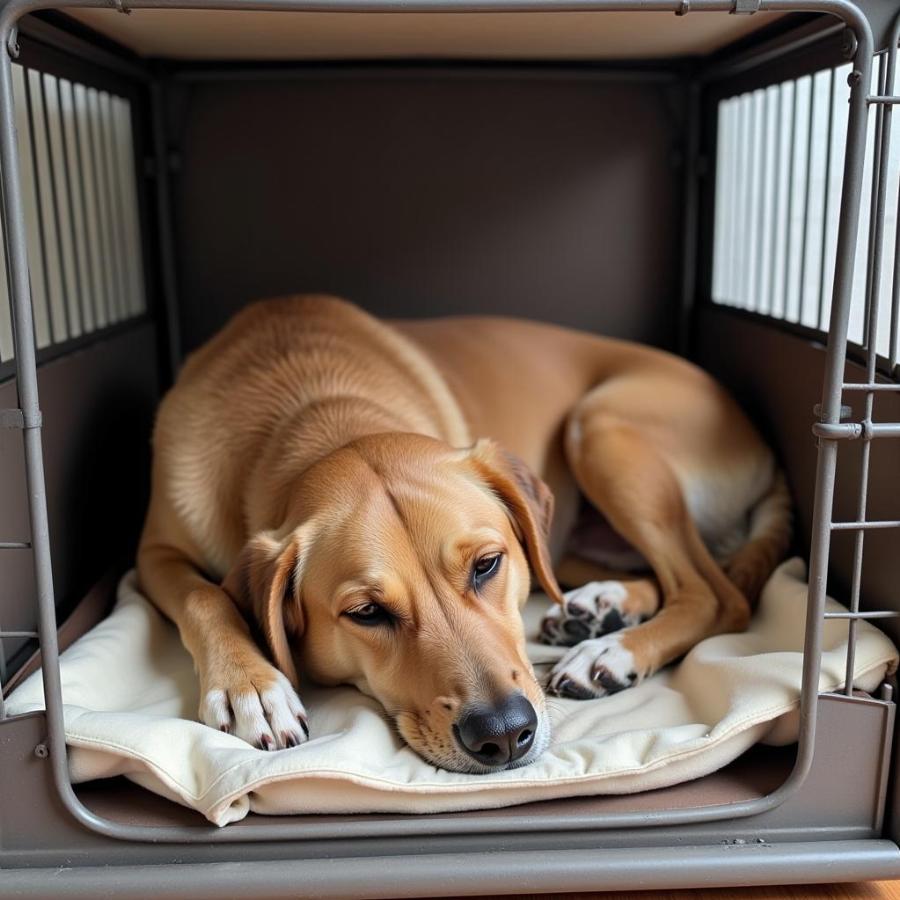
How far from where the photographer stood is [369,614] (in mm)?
1727

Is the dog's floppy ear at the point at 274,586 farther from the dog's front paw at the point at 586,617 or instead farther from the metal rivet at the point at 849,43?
the metal rivet at the point at 849,43

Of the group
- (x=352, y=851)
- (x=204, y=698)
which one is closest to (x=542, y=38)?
(x=204, y=698)

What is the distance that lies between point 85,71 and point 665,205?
5.53 ft

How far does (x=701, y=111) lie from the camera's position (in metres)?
3.06

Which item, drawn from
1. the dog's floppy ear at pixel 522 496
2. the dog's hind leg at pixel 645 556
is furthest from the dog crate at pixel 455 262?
the dog's floppy ear at pixel 522 496

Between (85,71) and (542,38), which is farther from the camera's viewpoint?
(85,71)

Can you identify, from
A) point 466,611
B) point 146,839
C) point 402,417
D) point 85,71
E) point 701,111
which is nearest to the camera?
point 146,839

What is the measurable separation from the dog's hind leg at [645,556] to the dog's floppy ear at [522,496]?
0.53 feet

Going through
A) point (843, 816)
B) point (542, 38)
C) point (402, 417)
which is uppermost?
point (542, 38)

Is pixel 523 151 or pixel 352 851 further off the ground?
pixel 523 151

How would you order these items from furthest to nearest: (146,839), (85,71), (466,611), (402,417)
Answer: (85,71) < (402,417) < (466,611) < (146,839)

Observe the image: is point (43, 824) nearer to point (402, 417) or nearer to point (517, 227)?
point (402, 417)

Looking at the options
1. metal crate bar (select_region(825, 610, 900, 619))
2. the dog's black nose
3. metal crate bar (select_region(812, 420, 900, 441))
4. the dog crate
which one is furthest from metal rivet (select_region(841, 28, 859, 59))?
the dog's black nose

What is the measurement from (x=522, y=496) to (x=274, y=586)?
0.50m
